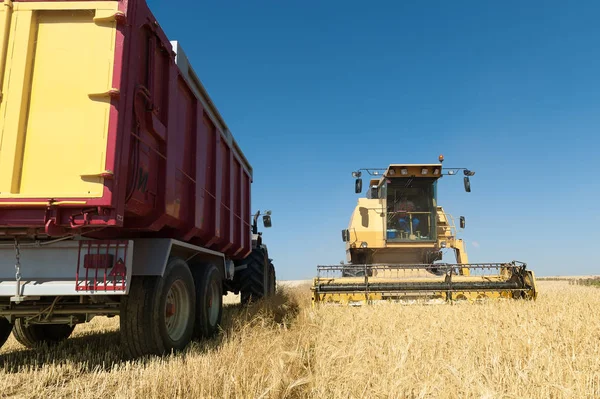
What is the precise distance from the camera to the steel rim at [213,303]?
17.4 feet

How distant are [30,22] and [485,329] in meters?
4.52

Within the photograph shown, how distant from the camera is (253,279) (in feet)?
27.6

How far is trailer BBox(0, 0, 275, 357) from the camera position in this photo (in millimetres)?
3244

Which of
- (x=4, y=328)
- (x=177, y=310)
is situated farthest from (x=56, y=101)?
(x=4, y=328)

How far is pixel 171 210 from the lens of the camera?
13.9 feet

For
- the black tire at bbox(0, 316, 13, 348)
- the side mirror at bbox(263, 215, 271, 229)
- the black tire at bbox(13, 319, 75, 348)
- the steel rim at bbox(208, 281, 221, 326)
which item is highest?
the side mirror at bbox(263, 215, 271, 229)

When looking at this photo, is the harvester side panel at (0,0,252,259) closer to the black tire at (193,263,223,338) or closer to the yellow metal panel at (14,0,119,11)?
the yellow metal panel at (14,0,119,11)

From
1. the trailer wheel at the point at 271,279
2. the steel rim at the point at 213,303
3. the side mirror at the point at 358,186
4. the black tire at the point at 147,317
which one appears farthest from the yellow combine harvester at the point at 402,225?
the black tire at the point at 147,317

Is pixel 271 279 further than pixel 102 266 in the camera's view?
Yes

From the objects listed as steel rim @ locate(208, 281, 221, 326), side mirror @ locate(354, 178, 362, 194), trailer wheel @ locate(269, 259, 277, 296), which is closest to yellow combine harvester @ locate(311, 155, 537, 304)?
side mirror @ locate(354, 178, 362, 194)

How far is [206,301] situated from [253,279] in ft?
11.2

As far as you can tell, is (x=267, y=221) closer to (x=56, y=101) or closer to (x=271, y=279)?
(x=271, y=279)

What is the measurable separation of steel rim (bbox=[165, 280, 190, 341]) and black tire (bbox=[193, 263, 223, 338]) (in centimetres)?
32

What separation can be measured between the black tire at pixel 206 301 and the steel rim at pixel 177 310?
321 millimetres
